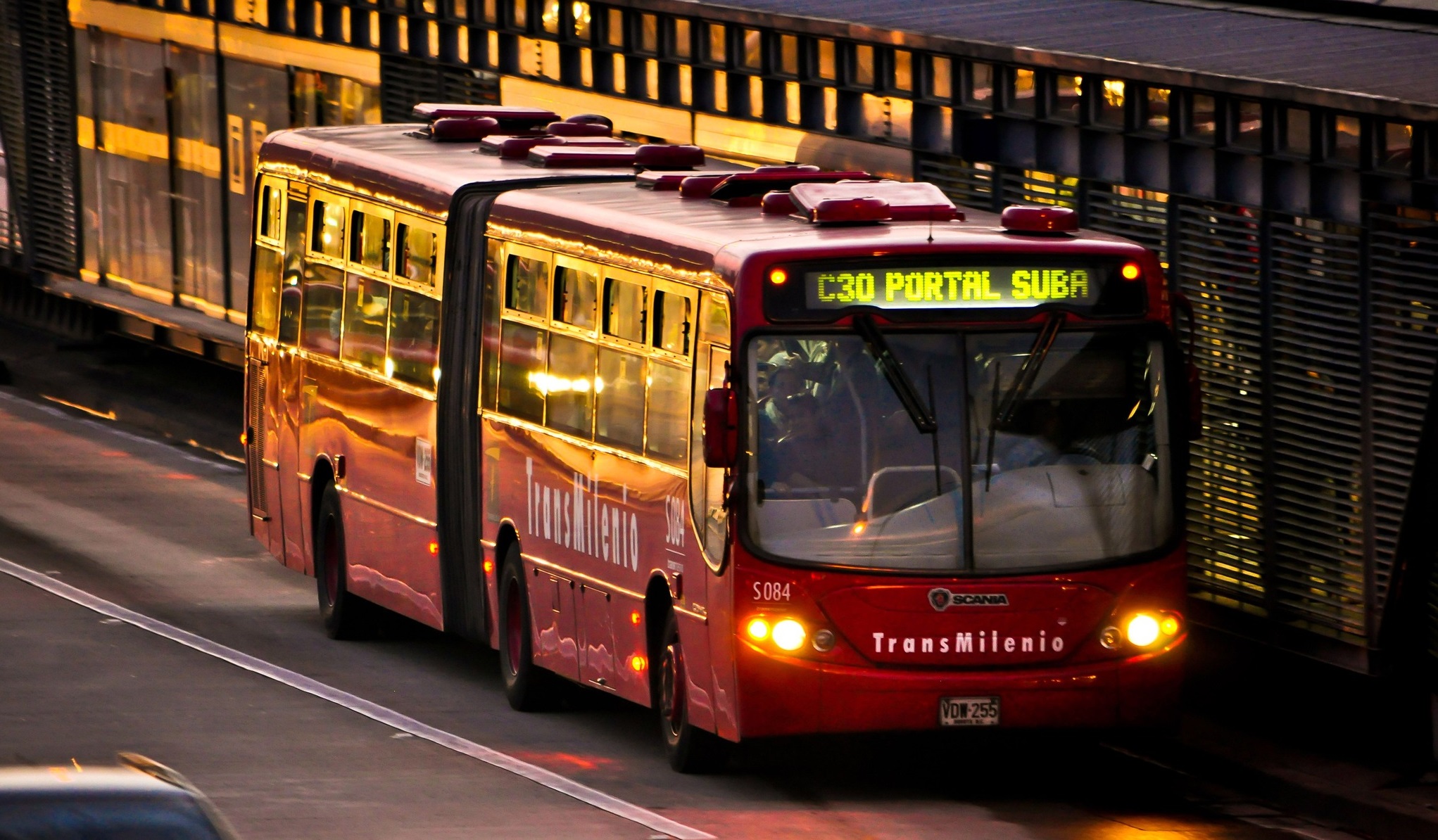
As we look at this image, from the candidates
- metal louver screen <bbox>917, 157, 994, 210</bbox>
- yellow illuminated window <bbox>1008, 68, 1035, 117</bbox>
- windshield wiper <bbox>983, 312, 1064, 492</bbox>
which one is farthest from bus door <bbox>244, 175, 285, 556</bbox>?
windshield wiper <bbox>983, 312, 1064, 492</bbox>

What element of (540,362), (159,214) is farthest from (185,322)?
(540,362)

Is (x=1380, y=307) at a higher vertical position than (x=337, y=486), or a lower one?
higher

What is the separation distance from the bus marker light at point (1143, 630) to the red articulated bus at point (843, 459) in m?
0.01

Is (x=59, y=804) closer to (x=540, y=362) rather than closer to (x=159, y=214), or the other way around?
(x=540, y=362)

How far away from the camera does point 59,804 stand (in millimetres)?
7434

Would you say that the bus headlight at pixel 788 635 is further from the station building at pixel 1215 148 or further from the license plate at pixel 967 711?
the station building at pixel 1215 148

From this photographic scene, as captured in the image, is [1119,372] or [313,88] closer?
[1119,372]

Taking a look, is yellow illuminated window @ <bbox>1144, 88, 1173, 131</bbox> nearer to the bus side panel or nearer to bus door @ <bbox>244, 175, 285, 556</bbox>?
the bus side panel

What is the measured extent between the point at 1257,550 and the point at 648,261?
3738 millimetres

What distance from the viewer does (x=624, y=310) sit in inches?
638

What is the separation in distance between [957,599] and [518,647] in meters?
4.18

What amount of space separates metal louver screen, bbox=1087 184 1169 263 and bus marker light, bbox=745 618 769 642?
4367 mm

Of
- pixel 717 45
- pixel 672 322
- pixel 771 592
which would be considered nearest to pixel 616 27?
pixel 717 45

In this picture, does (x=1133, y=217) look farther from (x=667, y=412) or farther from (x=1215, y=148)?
(x=667, y=412)
